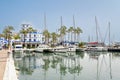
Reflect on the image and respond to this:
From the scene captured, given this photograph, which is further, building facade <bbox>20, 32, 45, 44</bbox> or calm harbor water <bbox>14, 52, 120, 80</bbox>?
building facade <bbox>20, 32, 45, 44</bbox>

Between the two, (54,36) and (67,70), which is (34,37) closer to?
(54,36)

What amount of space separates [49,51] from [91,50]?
2173 cm

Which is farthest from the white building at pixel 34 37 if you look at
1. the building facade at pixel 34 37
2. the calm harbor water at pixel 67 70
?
the calm harbor water at pixel 67 70

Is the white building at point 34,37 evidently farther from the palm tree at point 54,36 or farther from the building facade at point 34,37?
the palm tree at point 54,36

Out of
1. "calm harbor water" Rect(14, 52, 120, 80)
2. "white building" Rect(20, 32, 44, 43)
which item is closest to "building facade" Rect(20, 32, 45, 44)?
"white building" Rect(20, 32, 44, 43)

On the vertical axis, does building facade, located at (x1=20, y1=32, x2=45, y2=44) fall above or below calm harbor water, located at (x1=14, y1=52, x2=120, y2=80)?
above

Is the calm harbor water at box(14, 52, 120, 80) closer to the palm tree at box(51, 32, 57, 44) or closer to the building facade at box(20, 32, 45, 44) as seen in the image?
the palm tree at box(51, 32, 57, 44)

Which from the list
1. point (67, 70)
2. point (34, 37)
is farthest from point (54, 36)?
point (67, 70)

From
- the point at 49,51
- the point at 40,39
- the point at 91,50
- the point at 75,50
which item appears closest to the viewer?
the point at 49,51

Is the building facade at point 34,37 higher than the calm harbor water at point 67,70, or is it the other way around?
the building facade at point 34,37

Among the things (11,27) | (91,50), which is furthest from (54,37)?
(91,50)

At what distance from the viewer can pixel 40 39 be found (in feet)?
486

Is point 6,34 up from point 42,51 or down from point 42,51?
up

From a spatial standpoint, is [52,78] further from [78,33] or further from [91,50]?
[78,33]
